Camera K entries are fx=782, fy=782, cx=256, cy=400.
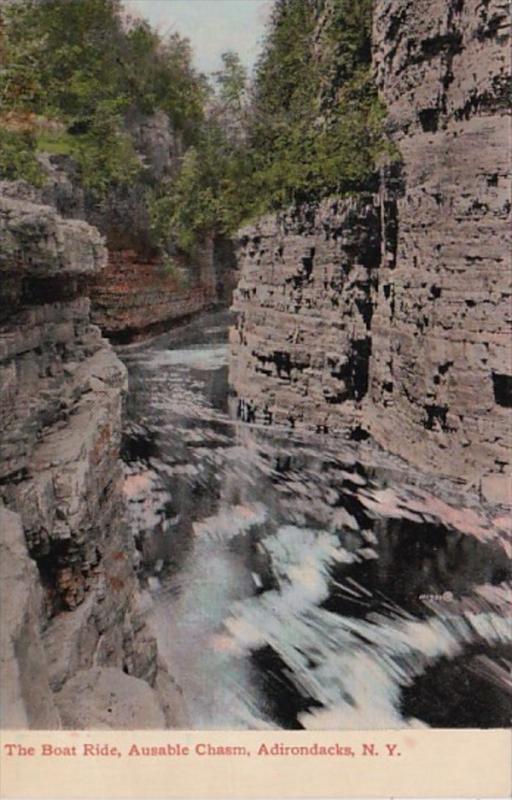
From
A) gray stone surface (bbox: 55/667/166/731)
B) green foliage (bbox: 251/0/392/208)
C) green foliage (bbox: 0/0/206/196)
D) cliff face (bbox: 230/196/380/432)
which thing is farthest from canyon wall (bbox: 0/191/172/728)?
cliff face (bbox: 230/196/380/432)

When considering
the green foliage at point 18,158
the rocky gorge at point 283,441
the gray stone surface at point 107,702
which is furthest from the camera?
the green foliage at point 18,158

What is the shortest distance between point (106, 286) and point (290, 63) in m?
0.98

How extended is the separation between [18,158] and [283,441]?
1.34 m

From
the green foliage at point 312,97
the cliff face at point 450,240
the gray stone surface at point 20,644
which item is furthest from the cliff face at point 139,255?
the gray stone surface at point 20,644

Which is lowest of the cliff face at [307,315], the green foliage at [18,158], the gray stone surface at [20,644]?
the gray stone surface at [20,644]

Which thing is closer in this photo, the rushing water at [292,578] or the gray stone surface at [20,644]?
the gray stone surface at [20,644]

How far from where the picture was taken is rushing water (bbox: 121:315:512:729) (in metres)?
2.14

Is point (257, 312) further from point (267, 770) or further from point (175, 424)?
point (267, 770)

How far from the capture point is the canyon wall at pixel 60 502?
5.30 feet

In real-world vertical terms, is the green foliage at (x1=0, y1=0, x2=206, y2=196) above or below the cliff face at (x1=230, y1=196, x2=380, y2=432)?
above

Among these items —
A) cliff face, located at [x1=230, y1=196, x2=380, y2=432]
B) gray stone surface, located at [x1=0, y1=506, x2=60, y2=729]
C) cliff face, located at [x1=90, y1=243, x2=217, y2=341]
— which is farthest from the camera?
cliff face, located at [x1=230, y1=196, x2=380, y2=432]

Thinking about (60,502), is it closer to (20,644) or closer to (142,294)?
(20,644)

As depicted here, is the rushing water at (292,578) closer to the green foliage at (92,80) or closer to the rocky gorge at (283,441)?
the rocky gorge at (283,441)

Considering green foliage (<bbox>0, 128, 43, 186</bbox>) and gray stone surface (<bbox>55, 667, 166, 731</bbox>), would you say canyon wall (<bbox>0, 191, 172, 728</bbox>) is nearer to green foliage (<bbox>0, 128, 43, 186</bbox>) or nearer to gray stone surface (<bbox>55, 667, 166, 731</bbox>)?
gray stone surface (<bbox>55, 667, 166, 731</bbox>)
